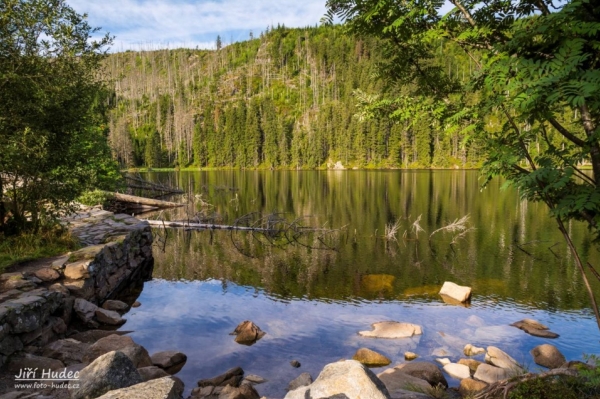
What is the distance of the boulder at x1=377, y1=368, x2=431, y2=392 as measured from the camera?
982cm

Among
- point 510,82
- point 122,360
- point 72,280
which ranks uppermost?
point 510,82

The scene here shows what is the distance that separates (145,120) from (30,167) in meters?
196

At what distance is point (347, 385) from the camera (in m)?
7.46

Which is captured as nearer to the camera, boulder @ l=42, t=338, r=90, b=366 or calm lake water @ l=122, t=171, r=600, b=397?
boulder @ l=42, t=338, r=90, b=366

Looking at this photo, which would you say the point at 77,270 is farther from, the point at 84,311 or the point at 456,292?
the point at 456,292

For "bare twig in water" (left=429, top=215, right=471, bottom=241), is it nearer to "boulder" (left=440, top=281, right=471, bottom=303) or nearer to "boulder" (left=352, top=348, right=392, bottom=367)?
"boulder" (left=440, top=281, right=471, bottom=303)

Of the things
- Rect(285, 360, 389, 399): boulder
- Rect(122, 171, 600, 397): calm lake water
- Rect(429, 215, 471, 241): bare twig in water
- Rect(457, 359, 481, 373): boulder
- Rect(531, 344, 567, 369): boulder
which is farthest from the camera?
Rect(429, 215, 471, 241): bare twig in water

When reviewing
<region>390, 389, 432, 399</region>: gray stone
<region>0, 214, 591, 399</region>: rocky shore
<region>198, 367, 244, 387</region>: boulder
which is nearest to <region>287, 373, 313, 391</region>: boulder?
<region>0, 214, 591, 399</region>: rocky shore

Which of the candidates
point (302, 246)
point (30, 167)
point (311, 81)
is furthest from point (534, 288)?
point (311, 81)

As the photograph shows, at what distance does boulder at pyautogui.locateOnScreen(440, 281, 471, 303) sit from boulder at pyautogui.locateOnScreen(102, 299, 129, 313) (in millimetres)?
14692

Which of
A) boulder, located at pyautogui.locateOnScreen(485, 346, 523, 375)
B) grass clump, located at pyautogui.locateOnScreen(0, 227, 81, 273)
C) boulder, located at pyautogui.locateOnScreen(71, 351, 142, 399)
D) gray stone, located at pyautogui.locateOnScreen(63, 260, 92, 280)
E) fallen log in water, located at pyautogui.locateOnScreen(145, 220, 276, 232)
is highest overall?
grass clump, located at pyautogui.locateOnScreen(0, 227, 81, 273)

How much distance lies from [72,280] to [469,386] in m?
14.4

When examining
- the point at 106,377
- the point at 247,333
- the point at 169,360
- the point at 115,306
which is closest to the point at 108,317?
the point at 115,306

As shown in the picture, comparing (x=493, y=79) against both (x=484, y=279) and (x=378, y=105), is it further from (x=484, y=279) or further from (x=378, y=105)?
(x=484, y=279)
